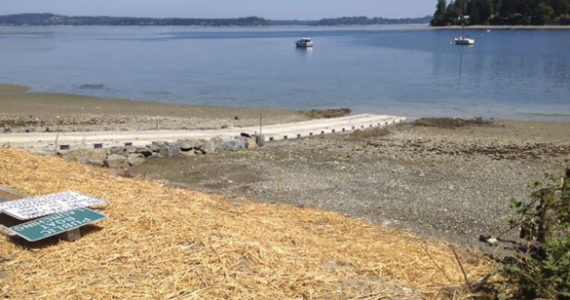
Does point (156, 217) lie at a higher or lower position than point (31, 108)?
higher

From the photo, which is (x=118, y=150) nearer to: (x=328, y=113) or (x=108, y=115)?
(x=108, y=115)

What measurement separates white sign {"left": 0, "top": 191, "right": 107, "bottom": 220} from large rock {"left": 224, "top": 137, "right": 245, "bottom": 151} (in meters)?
9.38

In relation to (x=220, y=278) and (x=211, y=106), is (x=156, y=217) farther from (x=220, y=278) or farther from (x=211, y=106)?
(x=211, y=106)

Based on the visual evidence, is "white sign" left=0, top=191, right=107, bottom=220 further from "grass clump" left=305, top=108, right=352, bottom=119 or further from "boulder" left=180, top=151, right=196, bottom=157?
"grass clump" left=305, top=108, right=352, bottom=119

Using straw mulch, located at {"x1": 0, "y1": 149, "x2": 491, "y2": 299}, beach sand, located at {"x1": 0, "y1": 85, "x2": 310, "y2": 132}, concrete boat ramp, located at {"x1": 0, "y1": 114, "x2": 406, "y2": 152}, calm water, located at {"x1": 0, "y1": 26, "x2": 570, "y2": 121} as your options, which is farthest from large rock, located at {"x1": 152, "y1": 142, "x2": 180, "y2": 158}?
calm water, located at {"x1": 0, "y1": 26, "x2": 570, "y2": 121}

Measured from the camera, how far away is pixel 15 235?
4.93 meters

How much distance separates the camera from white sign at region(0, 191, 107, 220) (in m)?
5.16

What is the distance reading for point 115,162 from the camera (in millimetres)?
12109

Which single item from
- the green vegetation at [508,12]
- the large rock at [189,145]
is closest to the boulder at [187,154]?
the large rock at [189,145]

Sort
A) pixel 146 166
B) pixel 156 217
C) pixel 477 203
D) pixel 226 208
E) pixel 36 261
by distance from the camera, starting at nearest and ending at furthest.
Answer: pixel 36 261, pixel 156 217, pixel 226 208, pixel 477 203, pixel 146 166

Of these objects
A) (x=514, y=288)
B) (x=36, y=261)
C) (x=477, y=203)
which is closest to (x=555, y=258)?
(x=514, y=288)

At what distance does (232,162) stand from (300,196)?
3.37 metres

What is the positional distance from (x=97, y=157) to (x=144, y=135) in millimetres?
3805

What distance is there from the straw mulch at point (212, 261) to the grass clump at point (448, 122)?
1672cm
